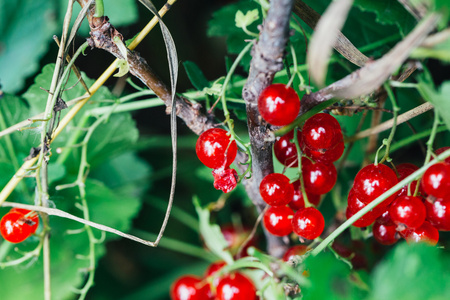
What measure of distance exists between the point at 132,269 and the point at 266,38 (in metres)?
0.81

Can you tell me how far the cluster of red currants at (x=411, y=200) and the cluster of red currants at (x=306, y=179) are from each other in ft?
0.13

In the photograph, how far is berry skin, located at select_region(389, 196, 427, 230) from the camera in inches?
14.2

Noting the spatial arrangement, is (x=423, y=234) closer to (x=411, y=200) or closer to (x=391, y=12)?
(x=411, y=200)

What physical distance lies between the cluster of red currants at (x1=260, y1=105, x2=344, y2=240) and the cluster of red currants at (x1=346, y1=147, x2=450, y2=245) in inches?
1.5

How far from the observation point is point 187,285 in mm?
591

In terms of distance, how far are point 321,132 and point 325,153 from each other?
4cm

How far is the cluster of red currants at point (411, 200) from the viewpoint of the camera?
1.13ft

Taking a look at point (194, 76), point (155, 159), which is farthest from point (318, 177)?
point (155, 159)

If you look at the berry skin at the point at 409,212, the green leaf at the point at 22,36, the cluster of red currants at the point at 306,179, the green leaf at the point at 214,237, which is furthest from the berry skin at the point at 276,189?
the green leaf at the point at 22,36

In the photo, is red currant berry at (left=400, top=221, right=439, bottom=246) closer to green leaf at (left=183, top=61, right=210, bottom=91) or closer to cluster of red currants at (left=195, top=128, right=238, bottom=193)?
cluster of red currants at (left=195, top=128, right=238, bottom=193)

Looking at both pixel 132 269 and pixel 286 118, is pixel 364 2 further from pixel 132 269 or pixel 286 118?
pixel 132 269

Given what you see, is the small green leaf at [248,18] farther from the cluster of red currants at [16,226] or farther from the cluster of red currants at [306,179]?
the cluster of red currants at [16,226]

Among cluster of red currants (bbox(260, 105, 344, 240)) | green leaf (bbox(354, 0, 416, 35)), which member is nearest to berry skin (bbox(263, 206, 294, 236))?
cluster of red currants (bbox(260, 105, 344, 240))

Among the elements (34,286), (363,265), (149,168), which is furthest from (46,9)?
(363,265)
